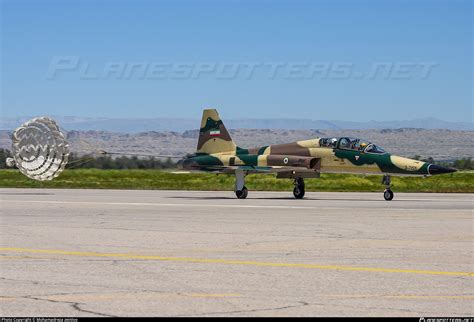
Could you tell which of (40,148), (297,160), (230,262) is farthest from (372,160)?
(230,262)

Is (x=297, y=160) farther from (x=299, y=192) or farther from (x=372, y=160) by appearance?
(x=372, y=160)

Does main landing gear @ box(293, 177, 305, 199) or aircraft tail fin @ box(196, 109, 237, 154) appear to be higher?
aircraft tail fin @ box(196, 109, 237, 154)

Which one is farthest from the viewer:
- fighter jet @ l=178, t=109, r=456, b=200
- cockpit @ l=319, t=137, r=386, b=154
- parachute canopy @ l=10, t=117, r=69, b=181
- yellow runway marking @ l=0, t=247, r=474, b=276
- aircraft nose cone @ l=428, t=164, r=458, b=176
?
parachute canopy @ l=10, t=117, r=69, b=181

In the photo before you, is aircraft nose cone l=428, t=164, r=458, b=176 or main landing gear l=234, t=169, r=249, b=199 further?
main landing gear l=234, t=169, r=249, b=199

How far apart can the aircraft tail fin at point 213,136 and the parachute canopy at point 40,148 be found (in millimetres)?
7348

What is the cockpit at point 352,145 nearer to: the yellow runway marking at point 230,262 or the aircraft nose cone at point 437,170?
the aircraft nose cone at point 437,170

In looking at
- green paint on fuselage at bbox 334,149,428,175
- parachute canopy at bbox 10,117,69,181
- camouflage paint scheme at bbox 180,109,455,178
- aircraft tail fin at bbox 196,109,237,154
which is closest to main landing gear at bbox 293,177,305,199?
camouflage paint scheme at bbox 180,109,455,178

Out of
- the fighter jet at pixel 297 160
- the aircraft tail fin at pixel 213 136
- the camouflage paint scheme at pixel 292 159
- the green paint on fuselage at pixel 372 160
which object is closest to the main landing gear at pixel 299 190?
the fighter jet at pixel 297 160

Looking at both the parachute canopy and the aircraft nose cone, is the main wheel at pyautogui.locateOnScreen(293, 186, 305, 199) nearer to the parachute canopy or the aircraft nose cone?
the aircraft nose cone

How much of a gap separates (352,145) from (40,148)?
17379 mm

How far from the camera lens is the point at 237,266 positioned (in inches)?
489

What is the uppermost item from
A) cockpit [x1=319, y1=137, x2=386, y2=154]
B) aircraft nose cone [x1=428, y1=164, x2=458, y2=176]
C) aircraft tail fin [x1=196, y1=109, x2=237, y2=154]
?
aircraft tail fin [x1=196, y1=109, x2=237, y2=154]

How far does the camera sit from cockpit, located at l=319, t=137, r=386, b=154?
35.1 meters

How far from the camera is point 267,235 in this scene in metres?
17.3
